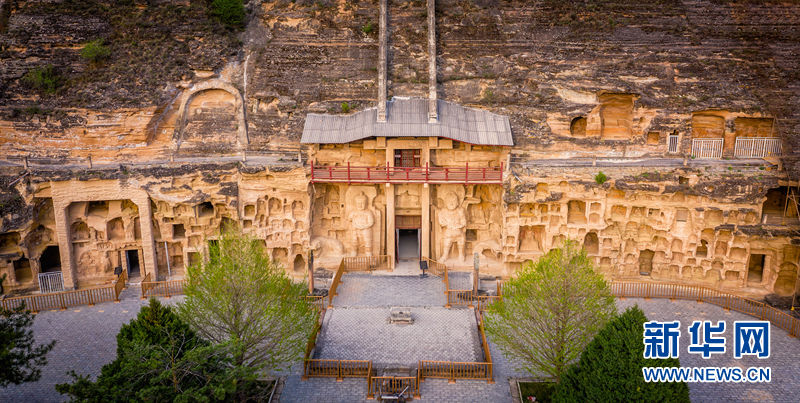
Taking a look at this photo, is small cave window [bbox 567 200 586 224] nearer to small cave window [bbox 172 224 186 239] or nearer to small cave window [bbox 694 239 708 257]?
small cave window [bbox 694 239 708 257]

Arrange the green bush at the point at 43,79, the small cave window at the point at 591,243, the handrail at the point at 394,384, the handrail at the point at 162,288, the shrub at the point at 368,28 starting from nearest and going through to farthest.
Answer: the handrail at the point at 394,384 < the handrail at the point at 162,288 < the small cave window at the point at 591,243 < the green bush at the point at 43,79 < the shrub at the point at 368,28

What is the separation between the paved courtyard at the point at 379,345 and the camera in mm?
23984

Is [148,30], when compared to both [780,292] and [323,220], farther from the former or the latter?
[780,292]

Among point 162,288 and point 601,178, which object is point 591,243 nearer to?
point 601,178

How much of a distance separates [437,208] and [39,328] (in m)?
22.5

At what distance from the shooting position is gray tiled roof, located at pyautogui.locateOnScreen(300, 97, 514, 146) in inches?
1309

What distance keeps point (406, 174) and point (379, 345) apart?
1064 centimetres

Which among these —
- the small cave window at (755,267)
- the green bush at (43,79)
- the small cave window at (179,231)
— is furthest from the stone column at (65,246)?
the small cave window at (755,267)

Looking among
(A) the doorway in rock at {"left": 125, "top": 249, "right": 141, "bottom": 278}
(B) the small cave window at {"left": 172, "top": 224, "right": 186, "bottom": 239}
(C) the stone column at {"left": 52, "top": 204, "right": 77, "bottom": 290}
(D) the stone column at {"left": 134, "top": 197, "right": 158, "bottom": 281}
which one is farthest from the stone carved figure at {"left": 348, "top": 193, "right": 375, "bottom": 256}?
(C) the stone column at {"left": 52, "top": 204, "right": 77, "bottom": 290}

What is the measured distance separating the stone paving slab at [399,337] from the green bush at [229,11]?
21.9 metres

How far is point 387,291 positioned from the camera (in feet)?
108

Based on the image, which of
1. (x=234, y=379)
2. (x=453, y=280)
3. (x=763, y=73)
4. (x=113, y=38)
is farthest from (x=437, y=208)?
(x=113, y=38)

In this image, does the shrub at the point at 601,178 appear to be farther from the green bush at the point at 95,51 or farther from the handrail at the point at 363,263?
the green bush at the point at 95,51

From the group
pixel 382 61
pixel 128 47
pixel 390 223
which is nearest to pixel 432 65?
pixel 382 61
